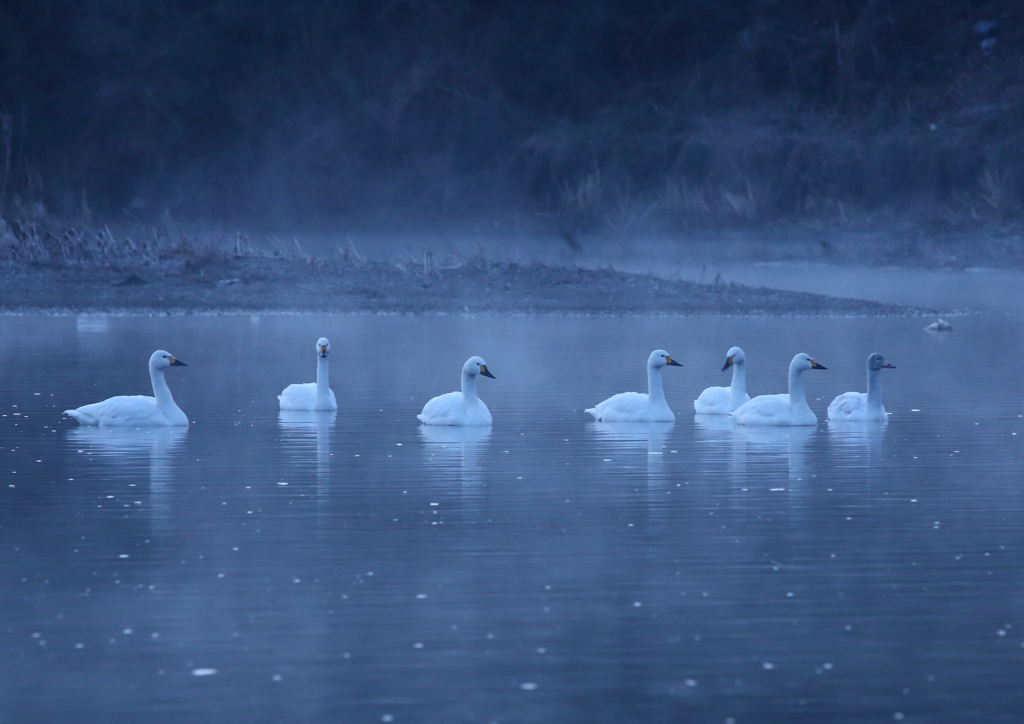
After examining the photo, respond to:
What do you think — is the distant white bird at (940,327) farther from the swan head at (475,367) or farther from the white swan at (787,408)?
the swan head at (475,367)

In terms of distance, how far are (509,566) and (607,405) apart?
5.83 m

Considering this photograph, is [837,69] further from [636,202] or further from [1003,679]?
[1003,679]

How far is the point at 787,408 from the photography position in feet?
43.0

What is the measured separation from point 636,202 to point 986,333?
23.6m

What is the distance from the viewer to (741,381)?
46.1ft

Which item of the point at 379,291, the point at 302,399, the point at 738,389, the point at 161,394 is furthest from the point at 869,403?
the point at 379,291

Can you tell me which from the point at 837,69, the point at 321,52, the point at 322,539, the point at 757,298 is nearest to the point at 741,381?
the point at 322,539

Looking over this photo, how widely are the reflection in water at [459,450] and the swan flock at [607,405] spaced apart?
0.14m

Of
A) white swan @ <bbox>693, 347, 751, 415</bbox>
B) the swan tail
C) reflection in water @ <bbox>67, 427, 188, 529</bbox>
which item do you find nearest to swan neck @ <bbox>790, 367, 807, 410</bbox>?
white swan @ <bbox>693, 347, 751, 415</bbox>

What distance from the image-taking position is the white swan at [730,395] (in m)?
14.0

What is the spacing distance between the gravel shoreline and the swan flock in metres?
13.4

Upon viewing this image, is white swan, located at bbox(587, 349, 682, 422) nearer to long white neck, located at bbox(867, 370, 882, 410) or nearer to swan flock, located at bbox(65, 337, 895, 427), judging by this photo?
swan flock, located at bbox(65, 337, 895, 427)

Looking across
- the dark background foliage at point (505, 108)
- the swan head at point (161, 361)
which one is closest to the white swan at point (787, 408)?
the swan head at point (161, 361)

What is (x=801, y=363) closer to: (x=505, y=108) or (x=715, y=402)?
(x=715, y=402)
